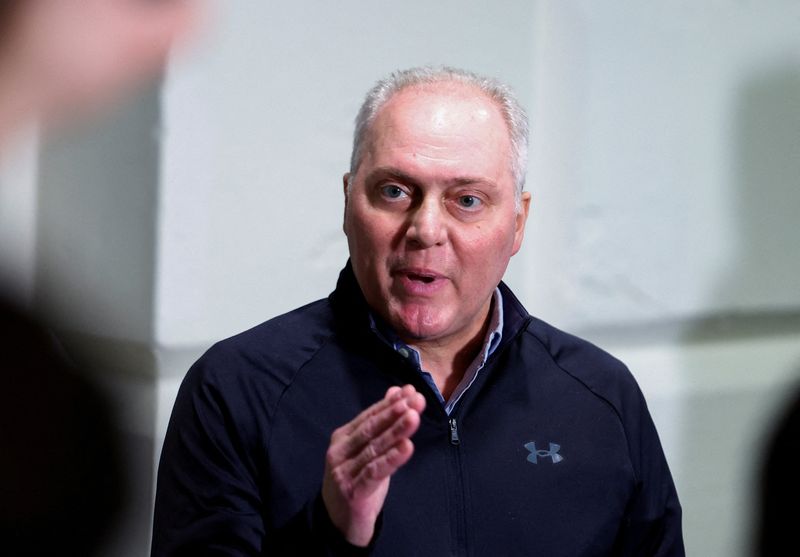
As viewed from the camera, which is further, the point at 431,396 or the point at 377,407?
the point at 431,396

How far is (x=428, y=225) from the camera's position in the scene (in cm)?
126

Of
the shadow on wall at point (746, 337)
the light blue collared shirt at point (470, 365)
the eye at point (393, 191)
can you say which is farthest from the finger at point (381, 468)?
the shadow on wall at point (746, 337)

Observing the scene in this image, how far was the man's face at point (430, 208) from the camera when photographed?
1.28 m

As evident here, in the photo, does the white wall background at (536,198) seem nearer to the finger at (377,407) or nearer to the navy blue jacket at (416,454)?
the navy blue jacket at (416,454)

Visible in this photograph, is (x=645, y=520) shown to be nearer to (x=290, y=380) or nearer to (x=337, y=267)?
(x=290, y=380)

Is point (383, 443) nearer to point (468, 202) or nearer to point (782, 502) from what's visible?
point (468, 202)

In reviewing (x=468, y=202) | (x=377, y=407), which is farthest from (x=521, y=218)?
(x=377, y=407)

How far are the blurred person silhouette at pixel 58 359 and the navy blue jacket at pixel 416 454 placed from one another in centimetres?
12

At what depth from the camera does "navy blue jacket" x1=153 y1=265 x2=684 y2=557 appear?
1.21 m

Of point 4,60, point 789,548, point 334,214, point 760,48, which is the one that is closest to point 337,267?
point 334,214

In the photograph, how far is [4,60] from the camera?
663 mm

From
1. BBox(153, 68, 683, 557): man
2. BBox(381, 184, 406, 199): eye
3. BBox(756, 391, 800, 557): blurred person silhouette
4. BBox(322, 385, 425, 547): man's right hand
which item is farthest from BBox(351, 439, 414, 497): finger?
BBox(756, 391, 800, 557): blurred person silhouette

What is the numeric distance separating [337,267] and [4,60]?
1.09 metres

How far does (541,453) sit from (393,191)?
1.19ft
